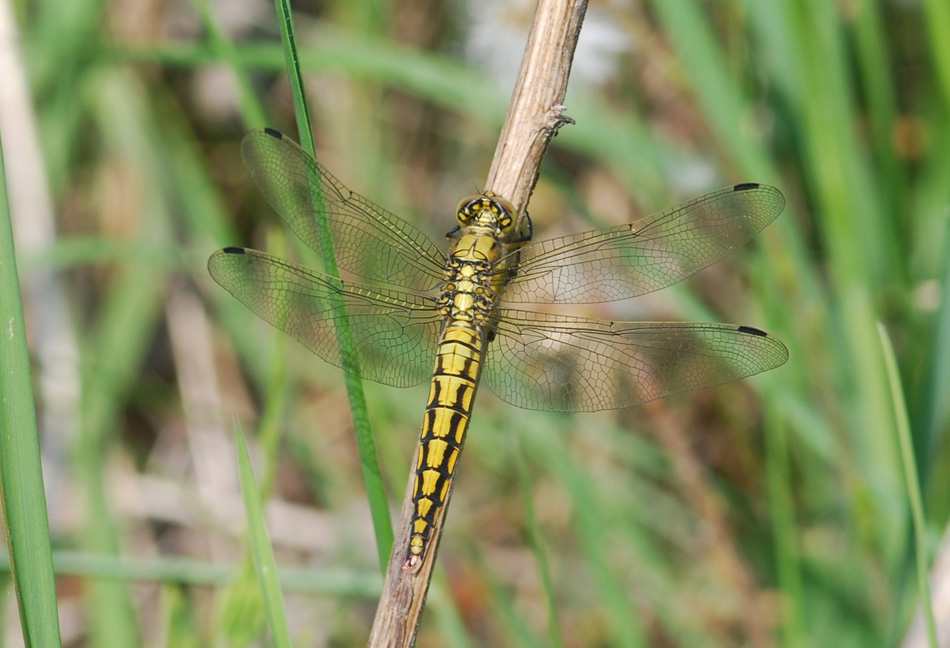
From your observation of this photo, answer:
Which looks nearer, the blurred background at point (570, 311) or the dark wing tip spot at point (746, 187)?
the dark wing tip spot at point (746, 187)

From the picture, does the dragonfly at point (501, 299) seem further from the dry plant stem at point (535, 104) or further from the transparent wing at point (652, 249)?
the dry plant stem at point (535, 104)

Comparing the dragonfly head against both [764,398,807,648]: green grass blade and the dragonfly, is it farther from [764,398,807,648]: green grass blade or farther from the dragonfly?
[764,398,807,648]: green grass blade

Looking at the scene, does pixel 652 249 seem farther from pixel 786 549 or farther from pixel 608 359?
pixel 786 549

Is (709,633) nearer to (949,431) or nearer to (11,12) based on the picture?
(949,431)

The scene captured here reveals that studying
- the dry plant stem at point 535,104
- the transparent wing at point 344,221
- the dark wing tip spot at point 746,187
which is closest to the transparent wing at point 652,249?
the dark wing tip spot at point 746,187

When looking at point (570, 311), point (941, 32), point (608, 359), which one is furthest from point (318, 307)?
point (941, 32)

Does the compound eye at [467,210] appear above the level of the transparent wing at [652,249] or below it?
above
